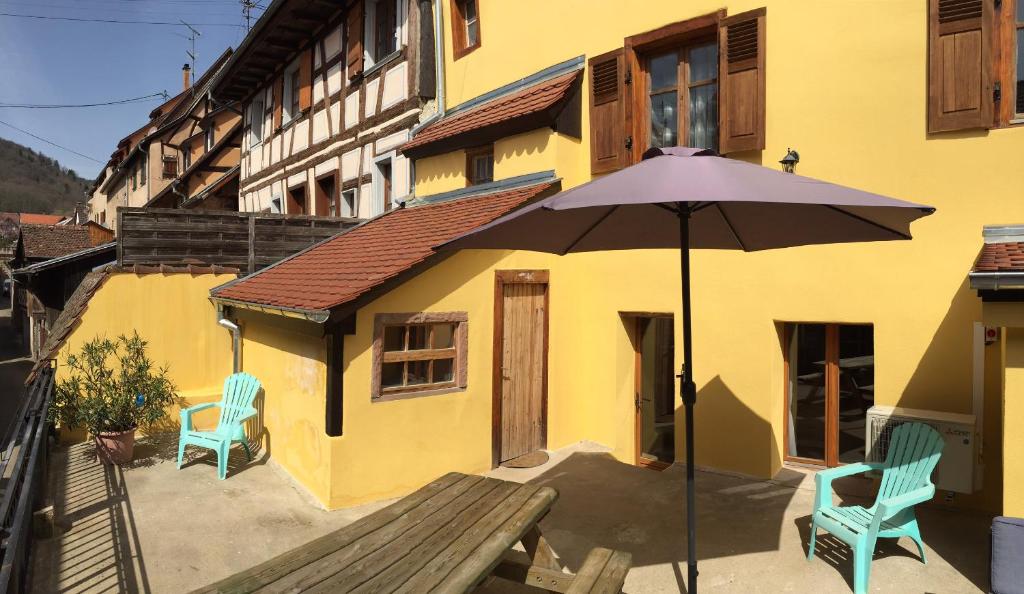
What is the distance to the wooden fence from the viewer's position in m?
8.26

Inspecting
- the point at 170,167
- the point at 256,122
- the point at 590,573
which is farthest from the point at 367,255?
the point at 170,167

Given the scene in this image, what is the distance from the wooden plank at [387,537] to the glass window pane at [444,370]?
2.38m

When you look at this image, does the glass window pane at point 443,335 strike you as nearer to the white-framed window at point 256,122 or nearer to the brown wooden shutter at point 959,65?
the brown wooden shutter at point 959,65

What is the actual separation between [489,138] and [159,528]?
18.3 feet

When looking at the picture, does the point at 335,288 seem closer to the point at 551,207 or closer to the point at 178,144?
the point at 551,207

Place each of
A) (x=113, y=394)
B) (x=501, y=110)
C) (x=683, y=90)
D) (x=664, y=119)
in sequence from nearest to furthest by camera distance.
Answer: (x=683, y=90) → (x=664, y=119) → (x=113, y=394) → (x=501, y=110)

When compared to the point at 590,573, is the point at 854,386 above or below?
above

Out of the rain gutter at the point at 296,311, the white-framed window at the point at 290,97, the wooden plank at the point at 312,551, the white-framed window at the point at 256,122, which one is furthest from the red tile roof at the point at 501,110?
the white-framed window at the point at 256,122

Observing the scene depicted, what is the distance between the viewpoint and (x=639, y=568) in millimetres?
4188

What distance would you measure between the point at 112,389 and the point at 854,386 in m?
8.36

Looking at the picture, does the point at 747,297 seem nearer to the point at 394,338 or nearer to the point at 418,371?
the point at 418,371

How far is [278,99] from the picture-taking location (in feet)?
45.4

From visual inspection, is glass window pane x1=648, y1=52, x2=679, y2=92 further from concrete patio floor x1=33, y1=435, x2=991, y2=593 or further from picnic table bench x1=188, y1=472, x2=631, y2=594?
picnic table bench x1=188, y1=472, x2=631, y2=594

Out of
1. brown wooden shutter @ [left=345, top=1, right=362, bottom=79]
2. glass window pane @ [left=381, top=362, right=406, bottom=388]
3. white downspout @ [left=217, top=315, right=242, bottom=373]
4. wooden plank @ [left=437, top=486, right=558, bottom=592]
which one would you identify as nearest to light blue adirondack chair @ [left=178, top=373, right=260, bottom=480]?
white downspout @ [left=217, top=315, right=242, bottom=373]
